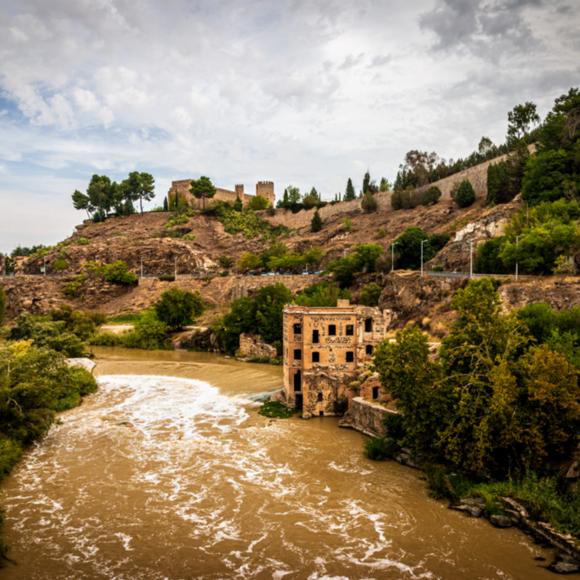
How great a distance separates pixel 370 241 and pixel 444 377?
63.1 m

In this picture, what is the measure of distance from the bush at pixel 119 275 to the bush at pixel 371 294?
4262cm

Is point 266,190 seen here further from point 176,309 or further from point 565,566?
point 565,566

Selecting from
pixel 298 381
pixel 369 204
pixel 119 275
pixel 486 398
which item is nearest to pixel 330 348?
pixel 298 381

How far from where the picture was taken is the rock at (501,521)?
61.6ft

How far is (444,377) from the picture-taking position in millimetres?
22750

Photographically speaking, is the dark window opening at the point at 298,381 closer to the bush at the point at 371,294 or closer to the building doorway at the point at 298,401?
the building doorway at the point at 298,401

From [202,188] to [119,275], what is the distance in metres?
32.7

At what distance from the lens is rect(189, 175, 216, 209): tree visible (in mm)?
113062

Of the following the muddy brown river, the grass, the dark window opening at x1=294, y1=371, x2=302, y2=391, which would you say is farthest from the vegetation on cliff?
the dark window opening at x1=294, y1=371, x2=302, y2=391

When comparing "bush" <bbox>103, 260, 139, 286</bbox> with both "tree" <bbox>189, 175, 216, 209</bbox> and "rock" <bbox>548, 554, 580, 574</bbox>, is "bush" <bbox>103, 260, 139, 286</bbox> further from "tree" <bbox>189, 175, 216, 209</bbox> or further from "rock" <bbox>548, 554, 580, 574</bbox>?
"rock" <bbox>548, 554, 580, 574</bbox>

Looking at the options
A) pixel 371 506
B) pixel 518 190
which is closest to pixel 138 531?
pixel 371 506

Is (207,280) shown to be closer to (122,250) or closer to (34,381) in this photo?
(122,250)

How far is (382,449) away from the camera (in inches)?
1006

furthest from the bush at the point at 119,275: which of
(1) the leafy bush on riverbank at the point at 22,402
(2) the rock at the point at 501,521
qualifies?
(2) the rock at the point at 501,521
